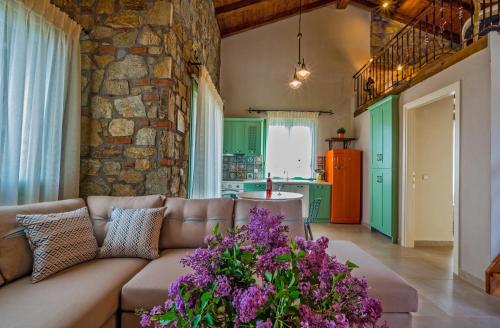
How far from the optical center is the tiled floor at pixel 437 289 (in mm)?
2078

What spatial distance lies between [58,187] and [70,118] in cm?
66

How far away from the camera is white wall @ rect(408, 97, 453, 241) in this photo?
410 centimetres

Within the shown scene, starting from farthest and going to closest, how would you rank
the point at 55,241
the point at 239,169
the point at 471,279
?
the point at 239,169, the point at 471,279, the point at 55,241

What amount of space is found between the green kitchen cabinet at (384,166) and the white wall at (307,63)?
1.51 m

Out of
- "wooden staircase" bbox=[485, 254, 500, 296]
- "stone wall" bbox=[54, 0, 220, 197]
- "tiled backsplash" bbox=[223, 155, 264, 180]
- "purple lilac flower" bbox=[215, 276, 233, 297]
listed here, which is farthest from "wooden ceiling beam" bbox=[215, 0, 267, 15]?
"purple lilac flower" bbox=[215, 276, 233, 297]

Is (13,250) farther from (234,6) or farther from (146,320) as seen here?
(234,6)

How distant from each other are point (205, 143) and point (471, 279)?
3.41m

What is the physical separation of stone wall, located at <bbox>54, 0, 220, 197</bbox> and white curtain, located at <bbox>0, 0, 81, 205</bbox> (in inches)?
7.4

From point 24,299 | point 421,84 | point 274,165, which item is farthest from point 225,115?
point 24,299

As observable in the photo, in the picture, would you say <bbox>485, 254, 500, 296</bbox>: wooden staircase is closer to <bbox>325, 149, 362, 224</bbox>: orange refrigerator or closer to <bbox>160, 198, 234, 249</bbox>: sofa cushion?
<bbox>160, 198, 234, 249</bbox>: sofa cushion

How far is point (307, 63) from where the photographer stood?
21.3ft

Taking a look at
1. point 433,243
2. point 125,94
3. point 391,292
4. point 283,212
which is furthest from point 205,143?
point 433,243

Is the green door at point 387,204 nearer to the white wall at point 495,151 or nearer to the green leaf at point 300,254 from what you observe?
the white wall at point 495,151

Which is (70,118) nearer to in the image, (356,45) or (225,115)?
(225,115)
